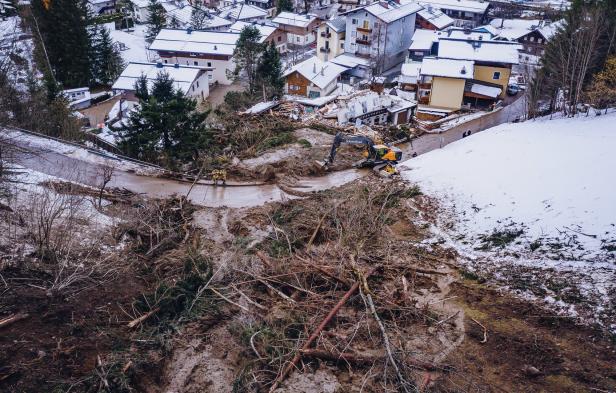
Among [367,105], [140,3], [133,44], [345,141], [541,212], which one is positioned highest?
[140,3]

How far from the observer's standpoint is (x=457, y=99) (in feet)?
127

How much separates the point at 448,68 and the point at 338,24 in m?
18.4

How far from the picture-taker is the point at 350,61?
47.6 m

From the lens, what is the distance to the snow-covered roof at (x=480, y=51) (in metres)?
39.1

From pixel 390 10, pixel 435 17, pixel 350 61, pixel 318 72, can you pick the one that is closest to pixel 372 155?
pixel 318 72

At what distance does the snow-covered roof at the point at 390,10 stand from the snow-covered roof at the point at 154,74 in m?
21.0

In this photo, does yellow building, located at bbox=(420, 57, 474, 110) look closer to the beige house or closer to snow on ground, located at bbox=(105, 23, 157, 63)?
A: the beige house

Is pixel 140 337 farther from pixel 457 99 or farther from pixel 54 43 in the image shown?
pixel 54 43

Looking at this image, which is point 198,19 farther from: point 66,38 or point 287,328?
point 287,328

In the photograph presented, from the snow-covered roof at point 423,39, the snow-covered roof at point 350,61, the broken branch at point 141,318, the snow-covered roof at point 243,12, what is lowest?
the broken branch at point 141,318

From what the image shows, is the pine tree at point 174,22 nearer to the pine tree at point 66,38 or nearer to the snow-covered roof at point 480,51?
the pine tree at point 66,38

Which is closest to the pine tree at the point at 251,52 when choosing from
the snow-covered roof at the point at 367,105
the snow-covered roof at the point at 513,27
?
the snow-covered roof at the point at 367,105

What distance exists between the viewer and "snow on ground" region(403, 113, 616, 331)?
1127cm

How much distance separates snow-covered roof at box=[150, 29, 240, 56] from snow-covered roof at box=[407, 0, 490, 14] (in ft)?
111
